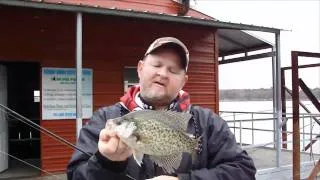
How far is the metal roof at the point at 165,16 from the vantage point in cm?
700

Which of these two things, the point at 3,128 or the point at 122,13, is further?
the point at 3,128

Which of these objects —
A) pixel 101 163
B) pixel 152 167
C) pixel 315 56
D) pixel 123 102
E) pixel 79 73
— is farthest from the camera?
pixel 315 56

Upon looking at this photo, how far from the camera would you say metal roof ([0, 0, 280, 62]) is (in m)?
7.00

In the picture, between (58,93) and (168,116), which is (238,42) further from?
(168,116)

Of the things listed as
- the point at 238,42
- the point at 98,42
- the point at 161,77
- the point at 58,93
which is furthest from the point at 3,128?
the point at 161,77

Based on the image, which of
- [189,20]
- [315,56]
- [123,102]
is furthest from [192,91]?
[123,102]

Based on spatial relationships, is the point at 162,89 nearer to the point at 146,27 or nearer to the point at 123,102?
the point at 123,102

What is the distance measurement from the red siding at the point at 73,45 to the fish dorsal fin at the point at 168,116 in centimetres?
697

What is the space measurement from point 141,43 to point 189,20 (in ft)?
7.04

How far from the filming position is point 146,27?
10.3 meters

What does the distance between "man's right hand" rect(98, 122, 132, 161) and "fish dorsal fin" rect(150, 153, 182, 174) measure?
134 mm

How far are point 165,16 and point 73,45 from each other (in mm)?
2343

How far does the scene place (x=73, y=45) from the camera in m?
9.41

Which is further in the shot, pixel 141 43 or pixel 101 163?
pixel 141 43
